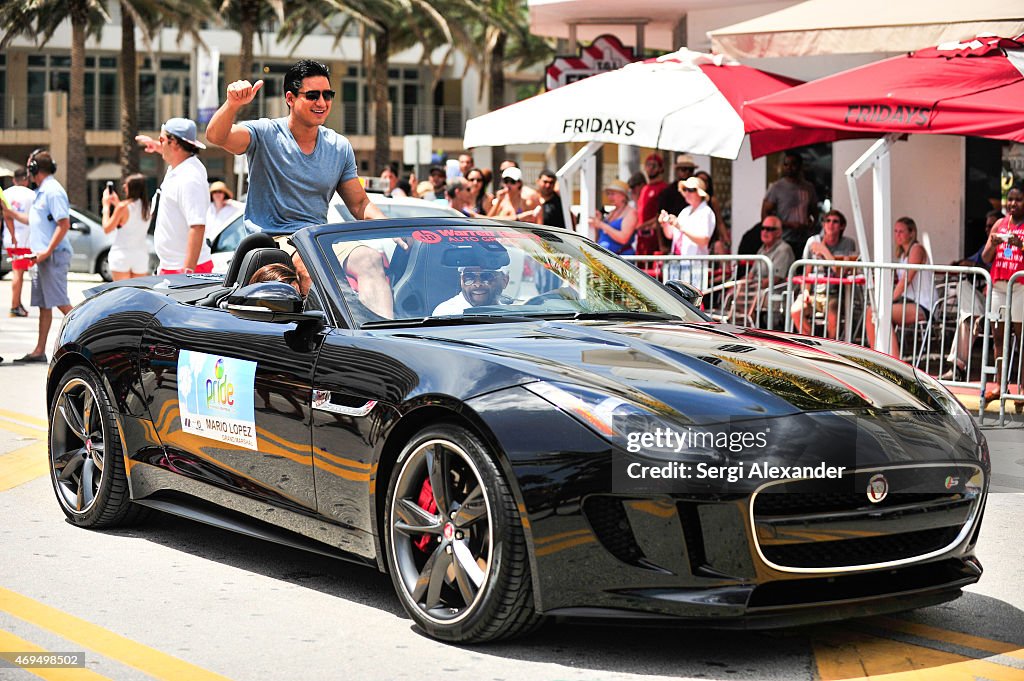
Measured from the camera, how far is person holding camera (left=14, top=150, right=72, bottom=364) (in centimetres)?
1419

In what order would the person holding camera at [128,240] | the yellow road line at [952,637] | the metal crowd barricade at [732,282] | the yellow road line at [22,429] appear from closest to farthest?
1. the yellow road line at [952,637]
2. the yellow road line at [22,429]
3. the metal crowd barricade at [732,282]
4. the person holding camera at [128,240]

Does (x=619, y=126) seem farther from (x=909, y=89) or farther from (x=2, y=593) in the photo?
(x=2, y=593)

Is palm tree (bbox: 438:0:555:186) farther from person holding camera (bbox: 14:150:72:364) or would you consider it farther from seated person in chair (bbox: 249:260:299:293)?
seated person in chair (bbox: 249:260:299:293)

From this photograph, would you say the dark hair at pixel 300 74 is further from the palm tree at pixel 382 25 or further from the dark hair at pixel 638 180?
the palm tree at pixel 382 25

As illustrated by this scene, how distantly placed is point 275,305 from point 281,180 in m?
2.03

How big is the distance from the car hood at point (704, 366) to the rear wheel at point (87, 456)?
6.36ft

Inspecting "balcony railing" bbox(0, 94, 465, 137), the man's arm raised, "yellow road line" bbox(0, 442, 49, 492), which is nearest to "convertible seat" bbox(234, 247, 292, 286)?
the man's arm raised

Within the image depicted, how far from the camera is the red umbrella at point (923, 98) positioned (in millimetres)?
10461

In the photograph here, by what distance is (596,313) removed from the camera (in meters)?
5.77

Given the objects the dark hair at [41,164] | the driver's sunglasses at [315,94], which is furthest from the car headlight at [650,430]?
the dark hair at [41,164]

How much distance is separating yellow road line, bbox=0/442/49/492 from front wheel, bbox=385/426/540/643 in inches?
141

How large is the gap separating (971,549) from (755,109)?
7.32 metres

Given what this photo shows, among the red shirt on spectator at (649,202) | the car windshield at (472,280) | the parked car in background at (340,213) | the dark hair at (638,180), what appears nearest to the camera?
the car windshield at (472,280)

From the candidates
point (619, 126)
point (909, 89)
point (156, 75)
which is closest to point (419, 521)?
point (909, 89)
